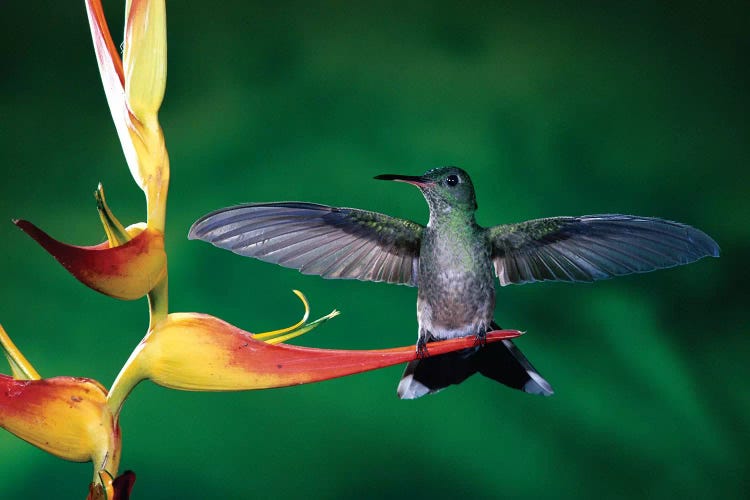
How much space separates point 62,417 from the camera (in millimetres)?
509

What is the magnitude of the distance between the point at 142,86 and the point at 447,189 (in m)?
0.30

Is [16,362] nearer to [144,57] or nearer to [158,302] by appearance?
[158,302]

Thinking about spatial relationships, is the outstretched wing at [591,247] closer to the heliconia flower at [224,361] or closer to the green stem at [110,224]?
the heliconia flower at [224,361]

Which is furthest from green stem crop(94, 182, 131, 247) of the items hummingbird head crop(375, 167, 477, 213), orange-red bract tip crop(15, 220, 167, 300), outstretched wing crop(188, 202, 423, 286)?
hummingbird head crop(375, 167, 477, 213)

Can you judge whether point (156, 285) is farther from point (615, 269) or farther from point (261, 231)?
point (615, 269)

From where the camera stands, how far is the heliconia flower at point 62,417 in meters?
0.50

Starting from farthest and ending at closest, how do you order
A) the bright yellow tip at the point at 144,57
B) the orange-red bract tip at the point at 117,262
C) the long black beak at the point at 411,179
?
the long black beak at the point at 411,179 < the bright yellow tip at the point at 144,57 < the orange-red bract tip at the point at 117,262

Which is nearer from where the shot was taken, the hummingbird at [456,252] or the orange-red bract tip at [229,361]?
the orange-red bract tip at [229,361]

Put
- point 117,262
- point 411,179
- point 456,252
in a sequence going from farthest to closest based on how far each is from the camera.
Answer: point 456,252
point 411,179
point 117,262

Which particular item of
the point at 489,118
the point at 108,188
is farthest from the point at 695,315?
the point at 108,188

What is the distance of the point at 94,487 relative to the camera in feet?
1.65

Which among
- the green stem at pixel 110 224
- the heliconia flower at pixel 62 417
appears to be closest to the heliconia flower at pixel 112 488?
the heliconia flower at pixel 62 417

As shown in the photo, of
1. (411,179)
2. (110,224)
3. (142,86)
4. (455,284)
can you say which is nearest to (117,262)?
(110,224)

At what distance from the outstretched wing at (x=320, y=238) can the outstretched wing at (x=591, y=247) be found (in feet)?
0.29
